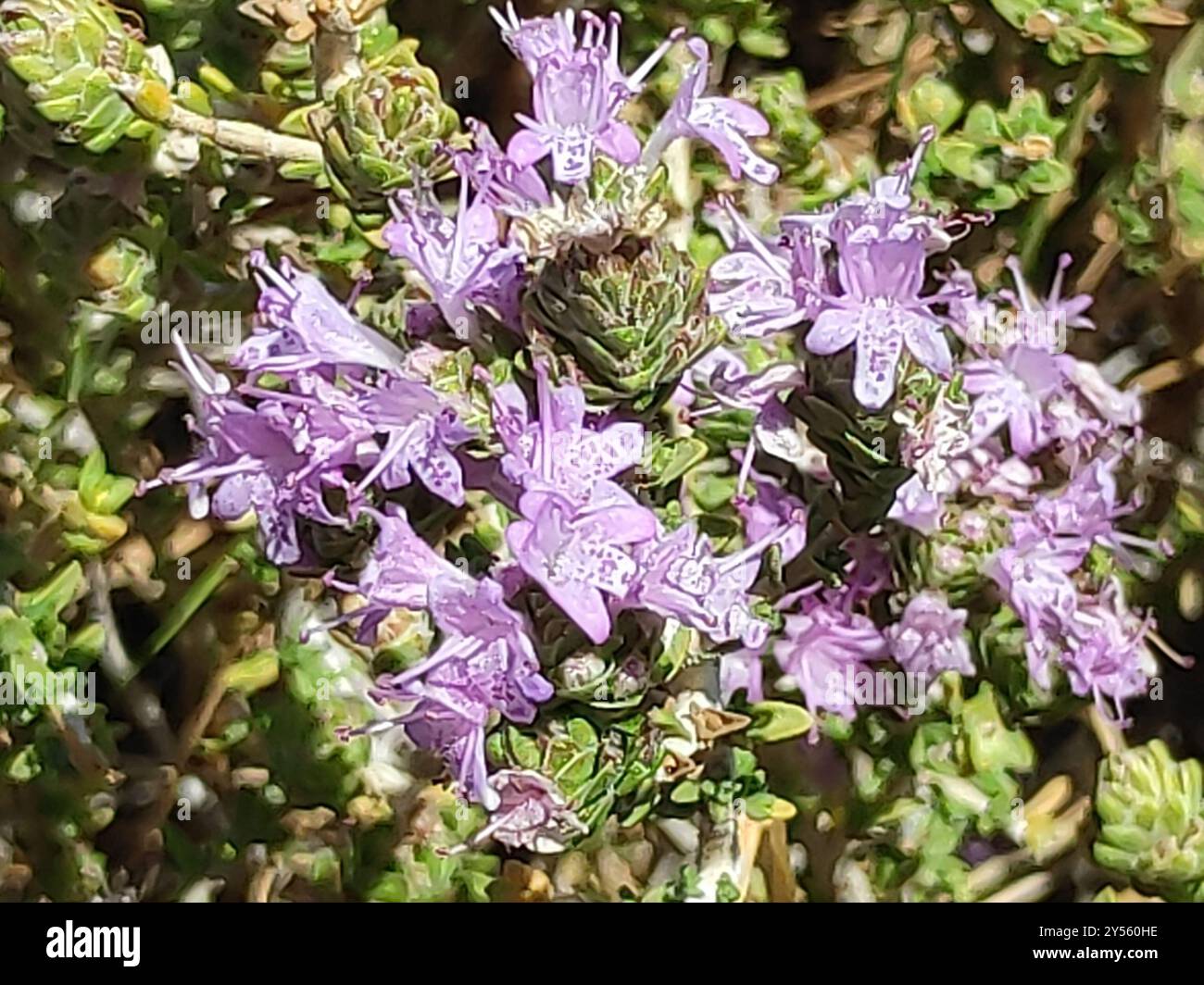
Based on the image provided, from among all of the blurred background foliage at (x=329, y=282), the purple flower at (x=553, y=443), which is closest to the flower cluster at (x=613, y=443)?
the purple flower at (x=553, y=443)

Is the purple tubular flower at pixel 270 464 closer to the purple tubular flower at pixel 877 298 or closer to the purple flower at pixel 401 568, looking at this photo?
the purple flower at pixel 401 568

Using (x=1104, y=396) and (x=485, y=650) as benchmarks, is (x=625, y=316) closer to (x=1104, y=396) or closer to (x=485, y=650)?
(x=485, y=650)

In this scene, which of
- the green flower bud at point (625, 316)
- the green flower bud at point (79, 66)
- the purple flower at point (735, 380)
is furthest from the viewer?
the green flower bud at point (79, 66)

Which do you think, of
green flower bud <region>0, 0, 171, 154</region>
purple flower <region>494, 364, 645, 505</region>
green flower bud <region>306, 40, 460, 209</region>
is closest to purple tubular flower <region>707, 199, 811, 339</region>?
purple flower <region>494, 364, 645, 505</region>

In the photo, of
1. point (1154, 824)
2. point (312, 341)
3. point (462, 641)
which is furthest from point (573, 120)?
point (1154, 824)

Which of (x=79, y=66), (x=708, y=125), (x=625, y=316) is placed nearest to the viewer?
(x=625, y=316)

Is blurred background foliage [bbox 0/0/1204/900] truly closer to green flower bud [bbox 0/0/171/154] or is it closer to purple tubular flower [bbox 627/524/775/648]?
green flower bud [bbox 0/0/171/154]
